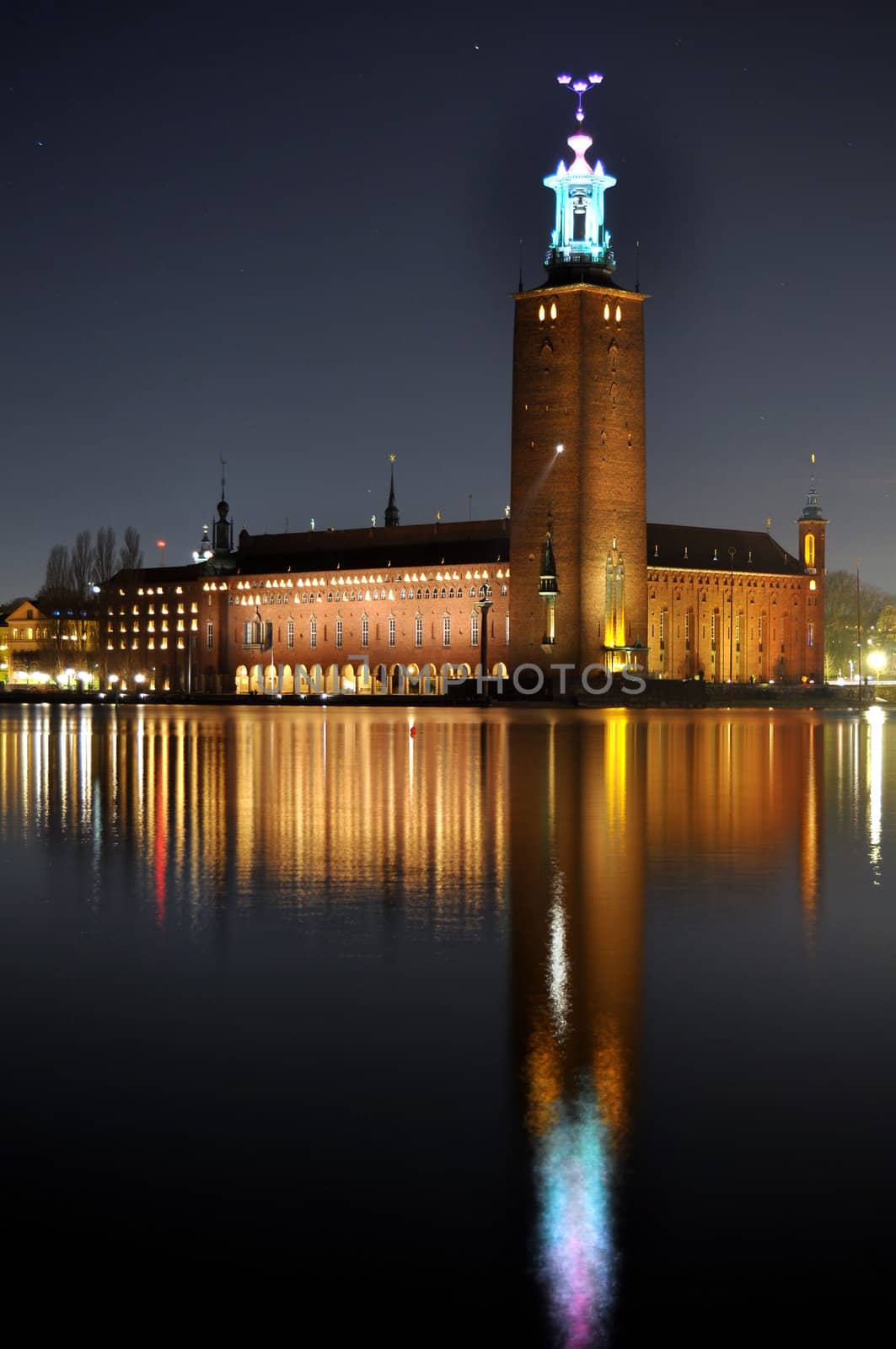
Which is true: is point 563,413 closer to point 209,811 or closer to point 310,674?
point 310,674

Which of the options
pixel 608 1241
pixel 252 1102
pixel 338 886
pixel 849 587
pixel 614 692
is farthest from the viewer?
pixel 849 587

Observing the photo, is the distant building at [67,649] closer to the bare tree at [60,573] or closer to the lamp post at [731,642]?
the bare tree at [60,573]

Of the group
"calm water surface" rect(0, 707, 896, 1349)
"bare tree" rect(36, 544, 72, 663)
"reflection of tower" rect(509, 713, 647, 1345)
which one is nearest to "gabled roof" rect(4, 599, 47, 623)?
"bare tree" rect(36, 544, 72, 663)

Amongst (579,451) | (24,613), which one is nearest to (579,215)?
(579,451)

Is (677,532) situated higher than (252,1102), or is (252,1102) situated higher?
(677,532)

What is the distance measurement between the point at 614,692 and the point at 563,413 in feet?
42.2

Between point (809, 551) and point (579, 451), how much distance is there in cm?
3044

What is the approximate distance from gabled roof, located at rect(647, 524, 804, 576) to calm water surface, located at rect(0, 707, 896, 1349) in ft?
270

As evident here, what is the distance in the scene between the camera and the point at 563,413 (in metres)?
71.6

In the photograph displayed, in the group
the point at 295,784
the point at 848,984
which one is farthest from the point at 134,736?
the point at 848,984

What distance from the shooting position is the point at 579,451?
71.2m

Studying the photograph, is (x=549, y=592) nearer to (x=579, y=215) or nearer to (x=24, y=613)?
(x=579, y=215)

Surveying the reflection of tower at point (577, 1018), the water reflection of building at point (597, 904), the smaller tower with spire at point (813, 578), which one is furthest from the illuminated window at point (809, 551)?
the reflection of tower at point (577, 1018)

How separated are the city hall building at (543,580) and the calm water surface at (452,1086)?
50.1 metres
